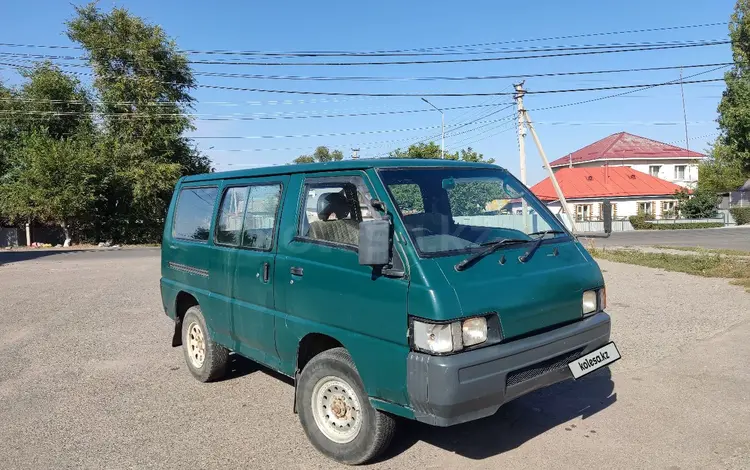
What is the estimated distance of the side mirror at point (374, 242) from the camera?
3.35 meters

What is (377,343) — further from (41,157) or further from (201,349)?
(41,157)

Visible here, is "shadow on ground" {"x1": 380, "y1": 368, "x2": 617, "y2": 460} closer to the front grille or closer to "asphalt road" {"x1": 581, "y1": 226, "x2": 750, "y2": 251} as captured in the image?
the front grille

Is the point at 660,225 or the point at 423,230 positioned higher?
the point at 423,230

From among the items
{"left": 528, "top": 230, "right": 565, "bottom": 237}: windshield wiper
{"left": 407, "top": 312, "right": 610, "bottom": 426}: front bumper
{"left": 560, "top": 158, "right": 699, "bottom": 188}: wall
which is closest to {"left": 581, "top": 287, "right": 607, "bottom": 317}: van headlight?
{"left": 407, "top": 312, "right": 610, "bottom": 426}: front bumper

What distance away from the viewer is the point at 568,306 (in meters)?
3.92

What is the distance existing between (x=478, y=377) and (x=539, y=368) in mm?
630

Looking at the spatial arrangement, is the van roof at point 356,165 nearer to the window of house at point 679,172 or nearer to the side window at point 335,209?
the side window at point 335,209

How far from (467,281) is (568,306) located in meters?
0.93

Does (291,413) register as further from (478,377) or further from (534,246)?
(534,246)

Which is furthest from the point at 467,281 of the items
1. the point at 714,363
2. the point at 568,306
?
the point at 714,363

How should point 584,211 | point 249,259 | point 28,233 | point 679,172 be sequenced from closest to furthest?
point 249,259 < point 28,233 < point 584,211 < point 679,172

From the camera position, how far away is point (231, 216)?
17.0ft

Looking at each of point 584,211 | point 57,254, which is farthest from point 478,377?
point 584,211

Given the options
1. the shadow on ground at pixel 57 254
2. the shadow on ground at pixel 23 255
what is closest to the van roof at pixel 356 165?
the shadow on ground at pixel 23 255
